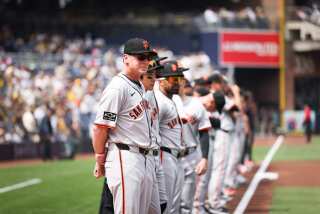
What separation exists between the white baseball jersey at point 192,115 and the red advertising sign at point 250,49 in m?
28.6

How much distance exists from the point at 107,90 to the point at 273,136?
108 ft

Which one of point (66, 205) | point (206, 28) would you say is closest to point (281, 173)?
point (66, 205)

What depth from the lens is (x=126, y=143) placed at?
6.51 metres

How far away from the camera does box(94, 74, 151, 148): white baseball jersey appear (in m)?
6.40

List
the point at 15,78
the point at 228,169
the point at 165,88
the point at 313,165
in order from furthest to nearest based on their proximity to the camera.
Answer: the point at 15,78 → the point at 313,165 → the point at 228,169 → the point at 165,88

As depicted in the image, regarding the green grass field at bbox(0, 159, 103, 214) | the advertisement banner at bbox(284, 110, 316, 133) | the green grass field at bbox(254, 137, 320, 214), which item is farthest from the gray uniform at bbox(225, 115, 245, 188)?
the advertisement banner at bbox(284, 110, 316, 133)

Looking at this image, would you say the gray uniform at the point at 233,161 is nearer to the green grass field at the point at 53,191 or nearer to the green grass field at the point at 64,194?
the green grass field at the point at 64,194

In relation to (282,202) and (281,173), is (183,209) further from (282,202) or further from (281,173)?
(281,173)

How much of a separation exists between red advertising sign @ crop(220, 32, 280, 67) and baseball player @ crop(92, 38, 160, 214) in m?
31.8

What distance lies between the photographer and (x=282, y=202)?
525 inches

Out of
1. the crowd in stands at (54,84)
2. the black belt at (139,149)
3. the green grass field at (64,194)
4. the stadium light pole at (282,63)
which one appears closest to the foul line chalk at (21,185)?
the green grass field at (64,194)

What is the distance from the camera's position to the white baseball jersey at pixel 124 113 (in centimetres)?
640

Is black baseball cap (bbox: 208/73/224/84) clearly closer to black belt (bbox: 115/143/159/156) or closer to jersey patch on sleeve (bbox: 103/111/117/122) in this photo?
black belt (bbox: 115/143/159/156)

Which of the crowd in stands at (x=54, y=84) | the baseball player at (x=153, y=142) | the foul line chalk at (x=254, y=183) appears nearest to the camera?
the baseball player at (x=153, y=142)
